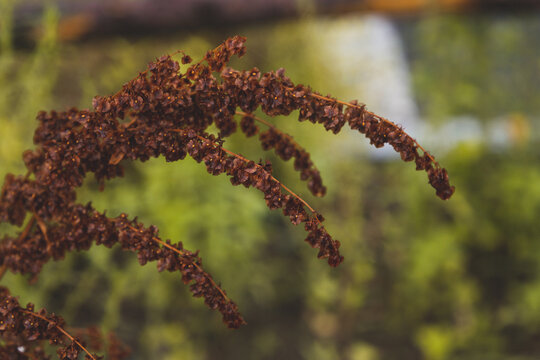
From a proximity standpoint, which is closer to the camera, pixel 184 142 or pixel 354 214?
pixel 184 142

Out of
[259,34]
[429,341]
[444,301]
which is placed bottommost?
[429,341]

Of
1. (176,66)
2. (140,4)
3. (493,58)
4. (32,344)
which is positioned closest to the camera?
(176,66)

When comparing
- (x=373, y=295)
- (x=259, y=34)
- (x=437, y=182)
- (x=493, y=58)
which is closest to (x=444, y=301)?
(x=373, y=295)

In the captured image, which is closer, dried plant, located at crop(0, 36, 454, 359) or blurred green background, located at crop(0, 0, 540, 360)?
dried plant, located at crop(0, 36, 454, 359)

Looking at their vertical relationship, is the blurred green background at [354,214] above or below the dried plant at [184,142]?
above

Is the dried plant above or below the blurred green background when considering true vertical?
below

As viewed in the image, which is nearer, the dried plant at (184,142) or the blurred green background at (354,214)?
the dried plant at (184,142)

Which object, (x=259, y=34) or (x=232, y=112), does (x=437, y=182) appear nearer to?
(x=232, y=112)

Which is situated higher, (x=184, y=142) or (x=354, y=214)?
(x=354, y=214)
